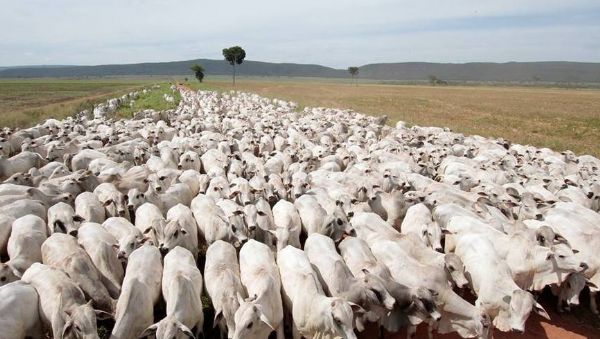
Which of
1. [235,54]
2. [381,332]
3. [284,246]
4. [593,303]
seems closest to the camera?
[381,332]

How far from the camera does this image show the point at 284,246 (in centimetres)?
958

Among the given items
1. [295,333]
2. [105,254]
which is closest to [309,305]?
[295,333]

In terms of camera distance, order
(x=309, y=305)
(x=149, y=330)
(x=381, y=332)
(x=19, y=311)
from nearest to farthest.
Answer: (x=149, y=330) < (x=19, y=311) < (x=309, y=305) < (x=381, y=332)

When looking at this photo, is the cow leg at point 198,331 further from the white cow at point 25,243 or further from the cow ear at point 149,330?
the white cow at point 25,243

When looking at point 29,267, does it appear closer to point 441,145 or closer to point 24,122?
point 441,145

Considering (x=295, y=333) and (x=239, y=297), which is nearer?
(x=239, y=297)

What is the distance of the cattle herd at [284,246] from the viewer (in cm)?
708

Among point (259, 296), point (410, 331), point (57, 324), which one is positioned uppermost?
point (259, 296)

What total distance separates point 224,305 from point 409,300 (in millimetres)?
3126

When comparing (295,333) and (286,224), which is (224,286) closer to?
(295,333)

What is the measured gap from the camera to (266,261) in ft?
27.1

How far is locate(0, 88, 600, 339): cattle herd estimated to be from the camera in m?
7.08

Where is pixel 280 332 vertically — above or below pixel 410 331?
above

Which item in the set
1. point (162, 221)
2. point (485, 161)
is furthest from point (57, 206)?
point (485, 161)
